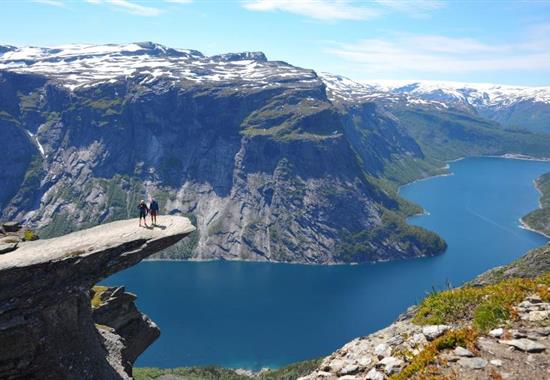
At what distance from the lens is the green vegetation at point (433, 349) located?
1742 cm

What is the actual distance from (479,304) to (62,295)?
29.3 metres

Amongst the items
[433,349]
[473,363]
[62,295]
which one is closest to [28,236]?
[62,295]

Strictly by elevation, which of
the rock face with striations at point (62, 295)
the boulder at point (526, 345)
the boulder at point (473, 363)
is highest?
the boulder at point (526, 345)

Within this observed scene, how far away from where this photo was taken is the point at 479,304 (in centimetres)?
2219

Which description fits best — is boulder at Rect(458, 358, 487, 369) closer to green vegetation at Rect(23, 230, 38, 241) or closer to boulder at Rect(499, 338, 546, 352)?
boulder at Rect(499, 338, 546, 352)

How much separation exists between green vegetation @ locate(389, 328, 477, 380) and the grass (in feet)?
4.14

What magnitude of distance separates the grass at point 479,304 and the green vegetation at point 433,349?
1.26m

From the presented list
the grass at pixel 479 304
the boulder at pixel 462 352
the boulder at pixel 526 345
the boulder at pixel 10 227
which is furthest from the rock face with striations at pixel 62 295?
the boulder at pixel 526 345

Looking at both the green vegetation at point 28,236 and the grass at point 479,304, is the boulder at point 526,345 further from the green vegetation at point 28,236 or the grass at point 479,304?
A: the green vegetation at point 28,236

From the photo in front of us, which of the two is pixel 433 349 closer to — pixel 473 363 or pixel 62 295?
pixel 473 363

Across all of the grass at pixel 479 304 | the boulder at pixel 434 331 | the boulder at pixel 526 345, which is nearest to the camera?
the boulder at pixel 526 345

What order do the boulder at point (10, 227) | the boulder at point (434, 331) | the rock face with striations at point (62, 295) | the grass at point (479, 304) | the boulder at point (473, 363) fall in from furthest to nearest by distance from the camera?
1. the boulder at point (10, 227)
2. the rock face with striations at point (62, 295)
3. the grass at point (479, 304)
4. the boulder at point (434, 331)
5. the boulder at point (473, 363)

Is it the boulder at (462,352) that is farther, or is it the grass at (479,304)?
the grass at (479,304)

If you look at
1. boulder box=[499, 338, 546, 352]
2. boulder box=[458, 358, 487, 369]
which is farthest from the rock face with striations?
boulder box=[499, 338, 546, 352]
